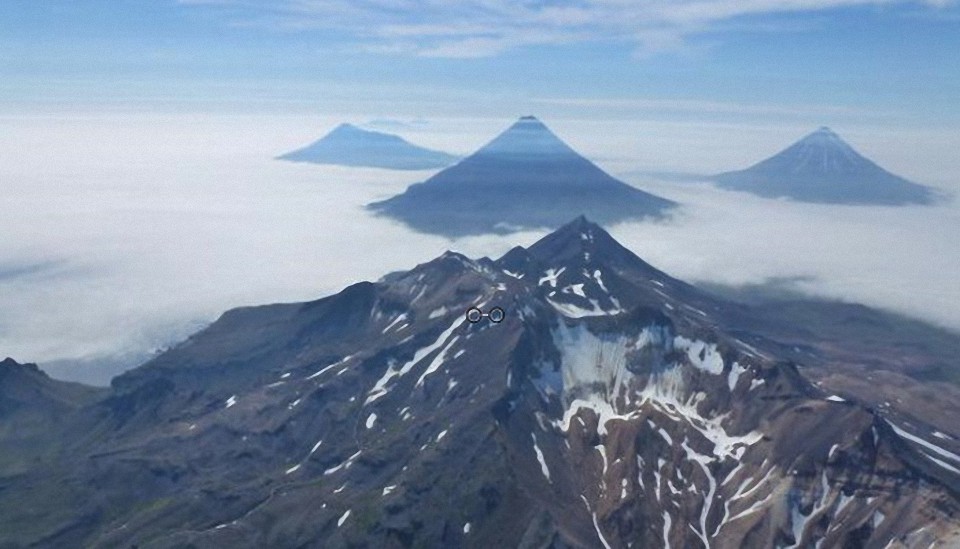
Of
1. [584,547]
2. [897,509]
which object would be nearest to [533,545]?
[584,547]

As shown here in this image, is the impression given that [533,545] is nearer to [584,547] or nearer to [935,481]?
[584,547]

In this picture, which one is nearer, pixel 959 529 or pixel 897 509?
pixel 959 529

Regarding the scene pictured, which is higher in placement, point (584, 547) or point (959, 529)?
point (959, 529)

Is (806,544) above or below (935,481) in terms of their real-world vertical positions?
below

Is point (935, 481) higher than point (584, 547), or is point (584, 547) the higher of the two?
point (935, 481)

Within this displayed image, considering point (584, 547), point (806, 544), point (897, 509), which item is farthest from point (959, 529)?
point (584, 547)

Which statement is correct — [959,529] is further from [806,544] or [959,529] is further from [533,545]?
[533,545]

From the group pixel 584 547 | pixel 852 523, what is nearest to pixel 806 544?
pixel 852 523

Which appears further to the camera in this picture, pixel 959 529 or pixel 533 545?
pixel 533 545

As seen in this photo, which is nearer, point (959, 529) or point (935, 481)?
point (959, 529)
